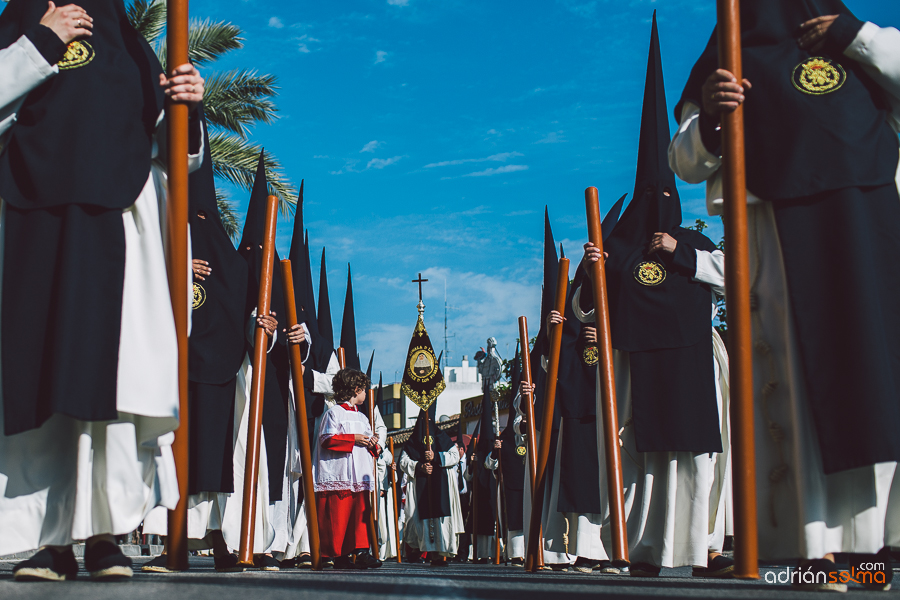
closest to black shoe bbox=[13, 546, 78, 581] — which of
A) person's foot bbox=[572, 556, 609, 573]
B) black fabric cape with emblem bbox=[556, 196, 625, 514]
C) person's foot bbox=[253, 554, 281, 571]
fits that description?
person's foot bbox=[253, 554, 281, 571]

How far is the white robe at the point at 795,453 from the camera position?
137 inches

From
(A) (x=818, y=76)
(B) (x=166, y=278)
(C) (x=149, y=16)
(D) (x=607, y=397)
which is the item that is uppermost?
(C) (x=149, y=16)

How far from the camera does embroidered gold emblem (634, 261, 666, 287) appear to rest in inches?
265

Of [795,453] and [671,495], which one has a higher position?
[795,453]

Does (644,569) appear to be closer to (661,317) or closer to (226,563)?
(661,317)

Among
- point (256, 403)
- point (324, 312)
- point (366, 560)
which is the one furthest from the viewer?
point (324, 312)

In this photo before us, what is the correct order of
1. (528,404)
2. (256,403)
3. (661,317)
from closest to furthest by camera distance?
(661,317)
(256,403)
(528,404)

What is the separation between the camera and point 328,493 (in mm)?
9148

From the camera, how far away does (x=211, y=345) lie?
291 inches

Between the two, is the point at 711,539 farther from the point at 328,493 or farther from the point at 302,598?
the point at 302,598

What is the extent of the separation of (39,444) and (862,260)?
3.20 m

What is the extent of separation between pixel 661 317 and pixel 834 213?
2.95 meters

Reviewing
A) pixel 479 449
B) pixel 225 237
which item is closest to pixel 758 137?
pixel 225 237

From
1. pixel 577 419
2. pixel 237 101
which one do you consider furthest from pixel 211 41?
pixel 577 419
